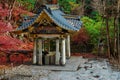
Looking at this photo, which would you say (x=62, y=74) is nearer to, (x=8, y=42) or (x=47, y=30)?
(x=8, y=42)

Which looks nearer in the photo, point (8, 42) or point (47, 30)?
point (8, 42)

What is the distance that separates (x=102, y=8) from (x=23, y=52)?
29.3 ft

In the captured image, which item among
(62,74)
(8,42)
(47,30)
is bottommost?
(62,74)

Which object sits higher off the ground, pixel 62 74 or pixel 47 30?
pixel 47 30

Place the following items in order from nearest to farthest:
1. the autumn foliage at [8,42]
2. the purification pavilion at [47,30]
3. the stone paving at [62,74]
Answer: the stone paving at [62,74]
the autumn foliage at [8,42]
the purification pavilion at [47,30]

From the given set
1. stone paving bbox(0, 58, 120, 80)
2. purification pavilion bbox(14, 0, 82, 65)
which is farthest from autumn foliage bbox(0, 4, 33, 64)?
stone paving bbox(0, 58, 120, 80)

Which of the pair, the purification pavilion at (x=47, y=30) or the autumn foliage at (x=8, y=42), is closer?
the autumn foliage at (x=8, y=42)

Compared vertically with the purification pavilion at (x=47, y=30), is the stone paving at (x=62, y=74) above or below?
below

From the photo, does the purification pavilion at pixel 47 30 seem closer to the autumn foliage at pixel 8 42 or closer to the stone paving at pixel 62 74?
the autumn foliage at pixel 8 42

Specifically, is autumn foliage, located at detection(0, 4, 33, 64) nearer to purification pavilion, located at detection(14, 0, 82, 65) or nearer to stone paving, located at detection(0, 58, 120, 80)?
purification pavilion, located at detection(14, 0, 82, 65)

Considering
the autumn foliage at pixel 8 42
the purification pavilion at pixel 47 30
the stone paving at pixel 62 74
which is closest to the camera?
the stone paving at pixel 62 74

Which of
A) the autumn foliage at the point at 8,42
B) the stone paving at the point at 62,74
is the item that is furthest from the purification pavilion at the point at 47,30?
the stone paving at the point at 62,74

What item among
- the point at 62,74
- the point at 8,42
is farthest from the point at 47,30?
the point at 62,74

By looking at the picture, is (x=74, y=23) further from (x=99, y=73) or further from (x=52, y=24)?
(x=99, y=73)
